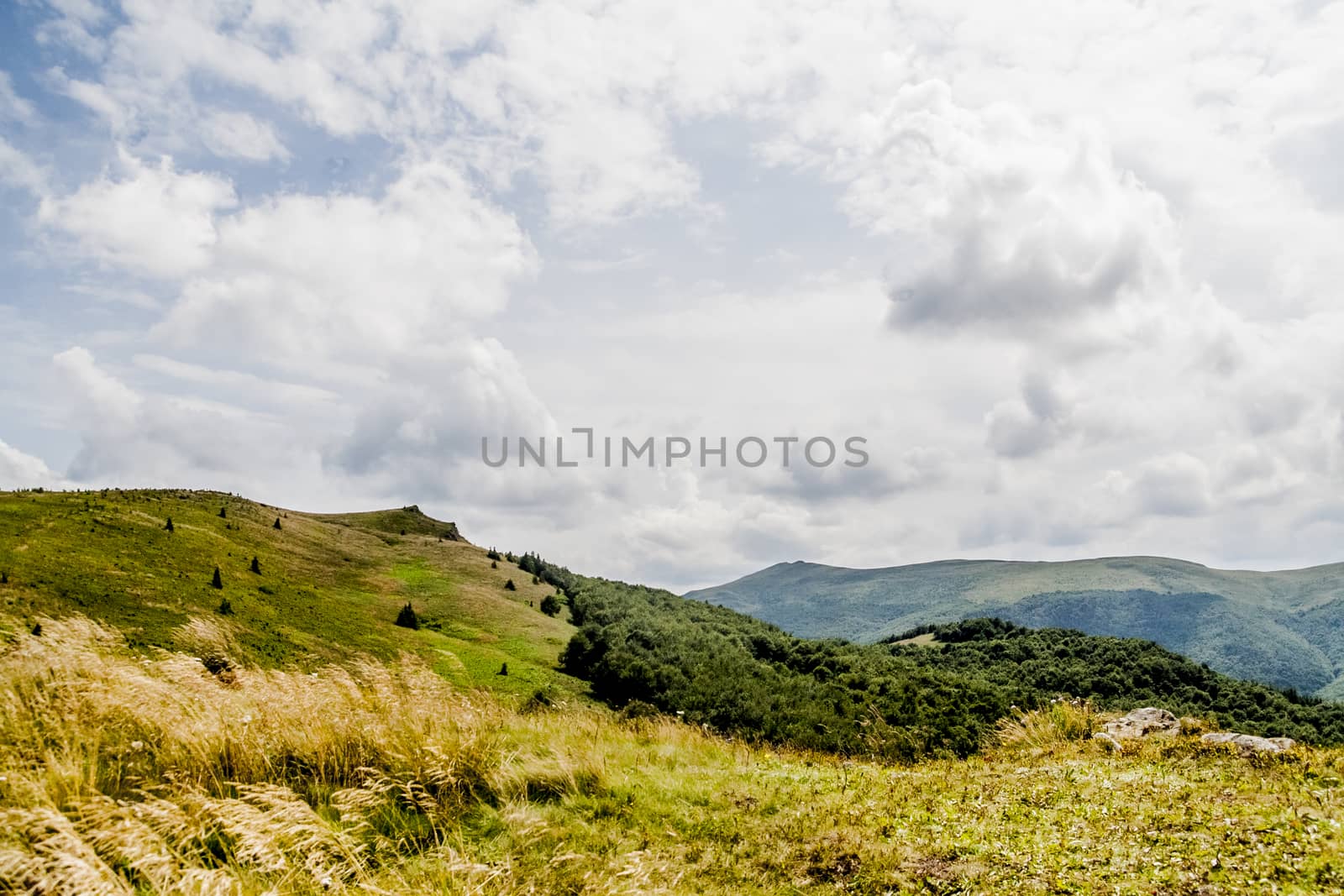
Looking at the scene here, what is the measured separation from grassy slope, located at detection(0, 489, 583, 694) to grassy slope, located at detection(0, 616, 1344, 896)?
20.6 m

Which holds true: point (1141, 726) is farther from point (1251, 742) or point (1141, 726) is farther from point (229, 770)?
point (229, 770)

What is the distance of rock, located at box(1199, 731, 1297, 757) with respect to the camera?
39.0ft

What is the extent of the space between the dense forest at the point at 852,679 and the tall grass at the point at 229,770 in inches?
1061

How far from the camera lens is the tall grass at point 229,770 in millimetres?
5809

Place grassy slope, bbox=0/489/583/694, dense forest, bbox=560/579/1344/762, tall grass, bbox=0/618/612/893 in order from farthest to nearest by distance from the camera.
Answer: dense forest, bbox=560/579/1344/762 → grassy slope, bbox=0/489/583/694 → tall grass, bbox=0/618/612/893

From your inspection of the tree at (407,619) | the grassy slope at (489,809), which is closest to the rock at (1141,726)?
the grassy slope at (489,809)

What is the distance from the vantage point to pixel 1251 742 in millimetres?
12789

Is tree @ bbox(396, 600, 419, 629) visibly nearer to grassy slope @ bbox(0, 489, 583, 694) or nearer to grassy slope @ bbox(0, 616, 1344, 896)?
grassy slope @ bbox(0, 489, 583, 694)

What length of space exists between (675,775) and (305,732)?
479 cm

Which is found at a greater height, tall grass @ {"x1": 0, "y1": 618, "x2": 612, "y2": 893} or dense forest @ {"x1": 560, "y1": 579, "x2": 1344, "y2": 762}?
tall grass @ {"x1": 0, "y1": 618, "x2": 612, "y2": 893}

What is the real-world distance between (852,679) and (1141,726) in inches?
2091

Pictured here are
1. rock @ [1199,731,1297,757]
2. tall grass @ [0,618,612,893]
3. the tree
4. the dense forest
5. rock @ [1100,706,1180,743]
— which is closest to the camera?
tall grass @ [0,618,612,893]

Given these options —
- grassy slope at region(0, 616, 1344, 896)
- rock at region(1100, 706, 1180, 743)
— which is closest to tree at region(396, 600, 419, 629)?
grassy slope at region(0, 616, 1344, 896)

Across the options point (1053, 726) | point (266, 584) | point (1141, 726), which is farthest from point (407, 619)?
point (1141, 726)
